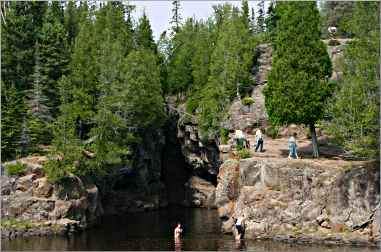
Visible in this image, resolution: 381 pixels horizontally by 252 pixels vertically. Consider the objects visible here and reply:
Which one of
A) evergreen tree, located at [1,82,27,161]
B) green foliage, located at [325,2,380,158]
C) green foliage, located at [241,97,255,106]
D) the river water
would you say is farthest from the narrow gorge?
evergreen tree, located at [1,82,27,161]

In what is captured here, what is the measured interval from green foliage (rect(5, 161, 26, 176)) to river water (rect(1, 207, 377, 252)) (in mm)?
7577

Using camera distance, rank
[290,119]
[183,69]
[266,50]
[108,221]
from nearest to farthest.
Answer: [290,119]
[108,221]
[266,50]
[183,69]

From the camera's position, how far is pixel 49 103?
64000mm

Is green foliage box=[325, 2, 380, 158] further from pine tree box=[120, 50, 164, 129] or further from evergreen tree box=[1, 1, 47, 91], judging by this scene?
evergreen tree box=[1, 1, 47, 91]

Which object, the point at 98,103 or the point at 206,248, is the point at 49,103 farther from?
the point at 206,248

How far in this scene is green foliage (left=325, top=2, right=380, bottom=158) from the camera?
4341 centimetres

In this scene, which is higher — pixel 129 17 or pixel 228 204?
pixel 129 17

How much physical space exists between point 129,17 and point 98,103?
109ft

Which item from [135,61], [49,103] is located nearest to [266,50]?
[135,61]

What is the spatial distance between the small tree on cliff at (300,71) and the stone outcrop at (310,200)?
19.2ft

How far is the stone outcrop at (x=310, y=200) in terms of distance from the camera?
138 feet

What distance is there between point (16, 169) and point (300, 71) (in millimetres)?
29876

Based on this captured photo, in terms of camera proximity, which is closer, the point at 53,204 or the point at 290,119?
the point at 290,119

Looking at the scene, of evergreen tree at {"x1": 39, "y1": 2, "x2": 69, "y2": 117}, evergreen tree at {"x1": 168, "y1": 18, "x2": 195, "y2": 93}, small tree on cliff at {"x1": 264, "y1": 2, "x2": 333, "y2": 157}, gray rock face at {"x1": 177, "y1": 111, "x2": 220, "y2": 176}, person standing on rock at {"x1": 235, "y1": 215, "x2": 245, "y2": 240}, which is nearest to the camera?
person standing on rock at {"x1": 235, "y1": 215, "x2": 245, "y2": 240}
